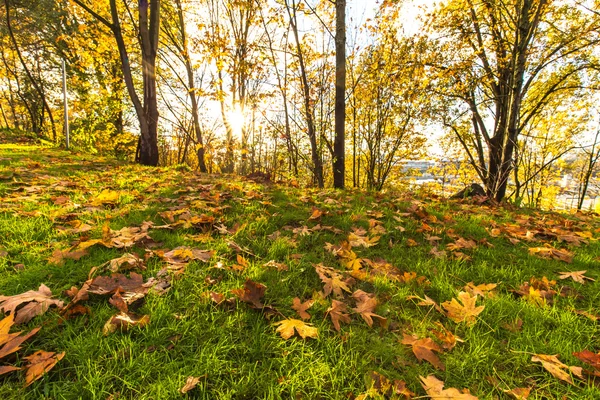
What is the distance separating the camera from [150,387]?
95 cm

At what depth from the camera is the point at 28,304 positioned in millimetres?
1203

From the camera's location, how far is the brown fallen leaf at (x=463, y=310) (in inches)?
55.6

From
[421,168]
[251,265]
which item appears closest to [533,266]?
[251,265]

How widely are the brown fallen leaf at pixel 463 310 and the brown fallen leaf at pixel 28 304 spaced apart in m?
1.95

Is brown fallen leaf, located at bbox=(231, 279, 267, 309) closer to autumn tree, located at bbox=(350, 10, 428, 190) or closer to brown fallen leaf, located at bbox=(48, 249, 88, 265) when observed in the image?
brown fallen leaf, located at bbox=(48, 249, 88, 265)

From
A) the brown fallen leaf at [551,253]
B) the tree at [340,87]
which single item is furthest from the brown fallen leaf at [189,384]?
the tree at [340,87]

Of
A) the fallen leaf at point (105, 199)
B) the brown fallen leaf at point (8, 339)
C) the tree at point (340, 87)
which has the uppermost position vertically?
the tree at point (340, 87)

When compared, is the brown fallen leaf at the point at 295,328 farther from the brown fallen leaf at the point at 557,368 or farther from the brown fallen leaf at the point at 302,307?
the brown fallen leaf at the point at 557,368

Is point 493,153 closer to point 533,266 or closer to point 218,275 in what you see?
point 533,266

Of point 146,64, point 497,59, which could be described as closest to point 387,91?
point 497,59

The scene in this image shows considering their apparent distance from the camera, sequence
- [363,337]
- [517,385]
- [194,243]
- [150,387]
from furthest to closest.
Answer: [194,243]
[363,337]
[517,385]
[150,387]

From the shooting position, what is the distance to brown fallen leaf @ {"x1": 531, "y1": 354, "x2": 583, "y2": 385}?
3.63 feet

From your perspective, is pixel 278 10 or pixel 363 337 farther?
pixel 278 10

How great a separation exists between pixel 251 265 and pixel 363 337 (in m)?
0.86
